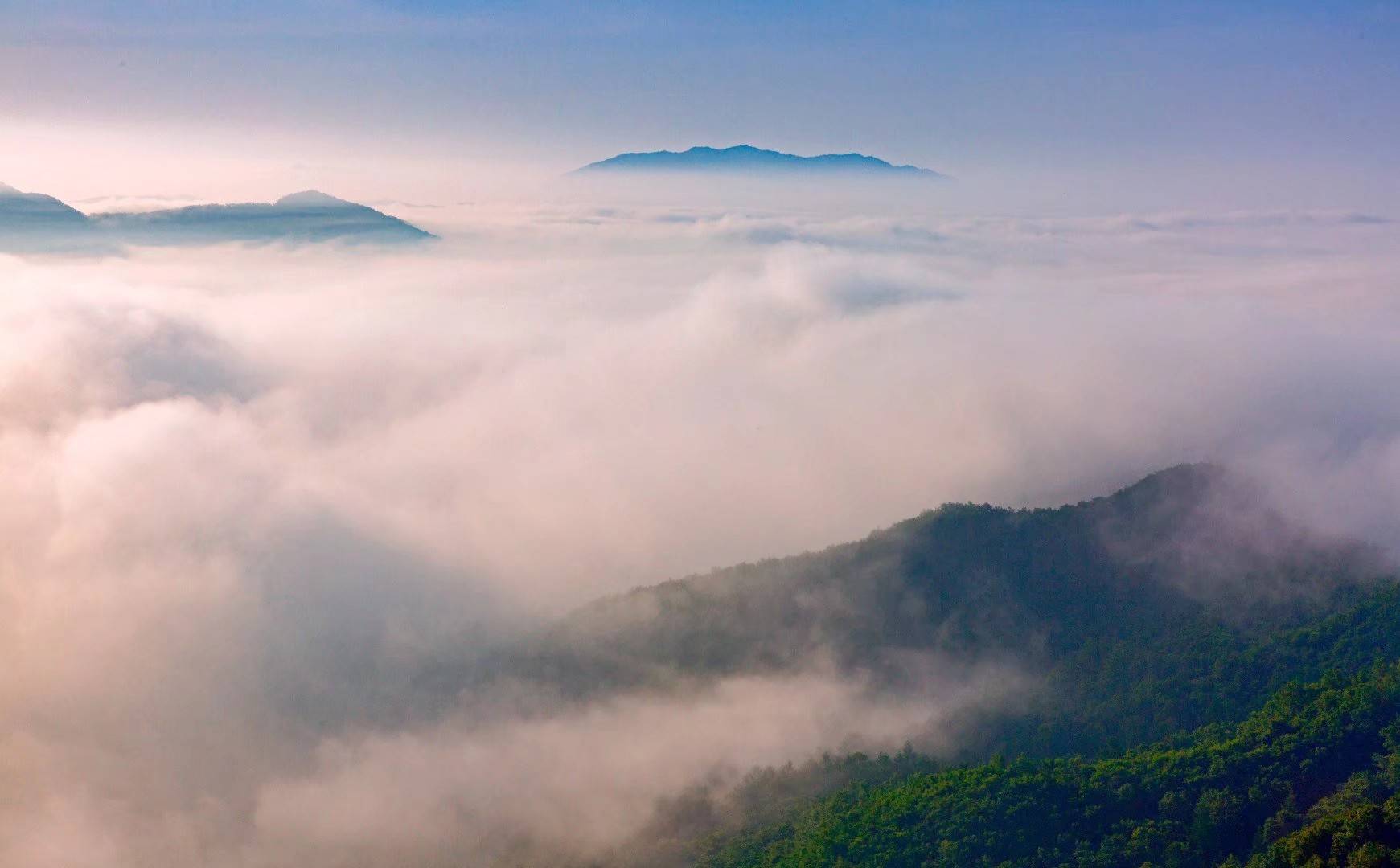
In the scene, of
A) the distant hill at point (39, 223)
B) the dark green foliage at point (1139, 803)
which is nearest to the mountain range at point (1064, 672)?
the dark green foliage at point (1139, 803)

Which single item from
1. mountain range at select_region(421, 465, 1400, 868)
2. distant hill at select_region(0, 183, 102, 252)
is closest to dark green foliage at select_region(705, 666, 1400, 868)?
mountain range at select_region(421, 465, 1400, 868)

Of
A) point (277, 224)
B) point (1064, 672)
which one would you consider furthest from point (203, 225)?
point (1064, 672)

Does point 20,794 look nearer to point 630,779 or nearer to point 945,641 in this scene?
point 630,779

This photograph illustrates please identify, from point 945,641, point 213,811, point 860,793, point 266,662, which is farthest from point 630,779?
point 266,662

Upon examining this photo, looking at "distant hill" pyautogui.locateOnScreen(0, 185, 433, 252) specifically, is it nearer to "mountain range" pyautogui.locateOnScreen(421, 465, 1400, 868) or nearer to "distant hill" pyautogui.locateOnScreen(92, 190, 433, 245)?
"distant hill" pyautogui.locateOnScreen(92, 190, 433, 245)

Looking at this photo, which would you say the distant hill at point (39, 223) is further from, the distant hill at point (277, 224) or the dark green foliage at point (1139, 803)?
the dark green foliage at point (1139, 803)

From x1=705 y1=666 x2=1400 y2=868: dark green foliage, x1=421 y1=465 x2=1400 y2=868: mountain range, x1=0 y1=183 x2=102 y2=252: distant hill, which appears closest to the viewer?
x1=705 y1=666 x2=1400 y2=868: dark green foliage

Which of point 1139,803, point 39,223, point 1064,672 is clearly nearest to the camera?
point 1139,803

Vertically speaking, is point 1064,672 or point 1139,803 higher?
point 1139,803

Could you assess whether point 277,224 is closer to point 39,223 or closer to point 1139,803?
point 39,223
